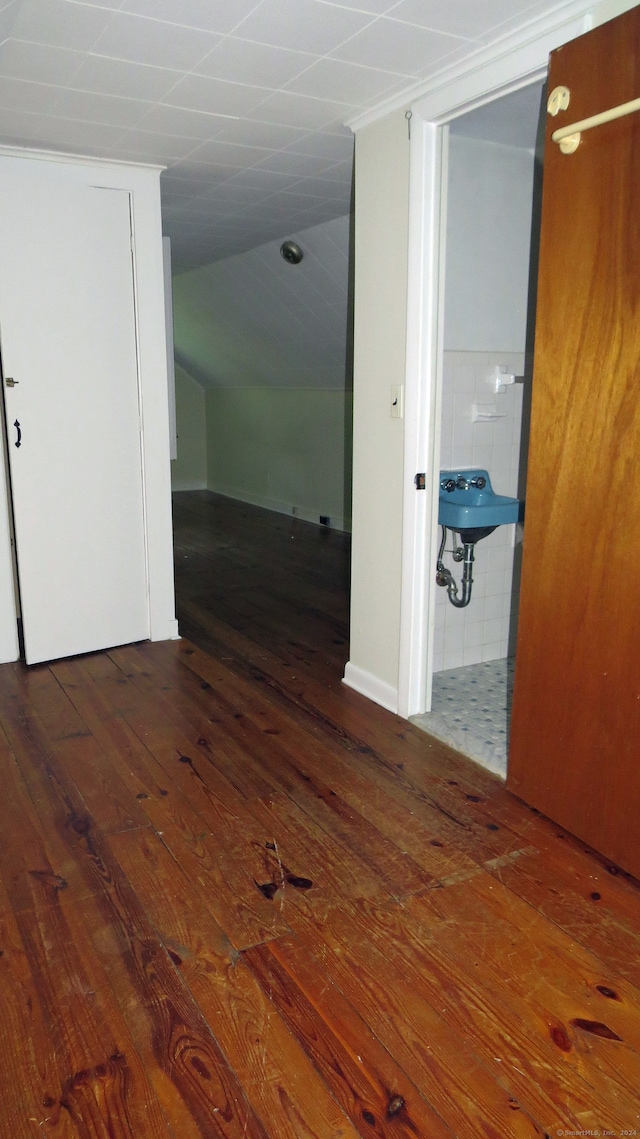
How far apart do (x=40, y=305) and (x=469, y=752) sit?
2.52 m

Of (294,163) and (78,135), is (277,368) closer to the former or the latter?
(294,163)

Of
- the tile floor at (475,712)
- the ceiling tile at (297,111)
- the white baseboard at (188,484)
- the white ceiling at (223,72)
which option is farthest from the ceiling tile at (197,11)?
the white baseboard at (188,484)

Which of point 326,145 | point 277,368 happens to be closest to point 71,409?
point 326,145

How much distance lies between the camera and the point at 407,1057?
1562 millimetres

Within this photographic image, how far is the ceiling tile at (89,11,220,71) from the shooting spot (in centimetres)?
220

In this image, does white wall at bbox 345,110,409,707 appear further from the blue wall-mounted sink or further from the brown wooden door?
the brown wooden door

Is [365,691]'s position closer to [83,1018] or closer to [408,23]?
[83,1018]

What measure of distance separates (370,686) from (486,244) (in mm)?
1847

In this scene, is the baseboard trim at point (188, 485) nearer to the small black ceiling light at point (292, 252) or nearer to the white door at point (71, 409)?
the small black ceiling light at point (292, 252)

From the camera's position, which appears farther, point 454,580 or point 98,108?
point 454,580

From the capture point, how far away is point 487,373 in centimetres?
342

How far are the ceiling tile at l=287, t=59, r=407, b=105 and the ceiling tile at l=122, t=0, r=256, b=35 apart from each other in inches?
14.9

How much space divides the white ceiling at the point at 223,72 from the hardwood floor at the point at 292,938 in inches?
86.1

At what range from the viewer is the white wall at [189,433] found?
920 cm
